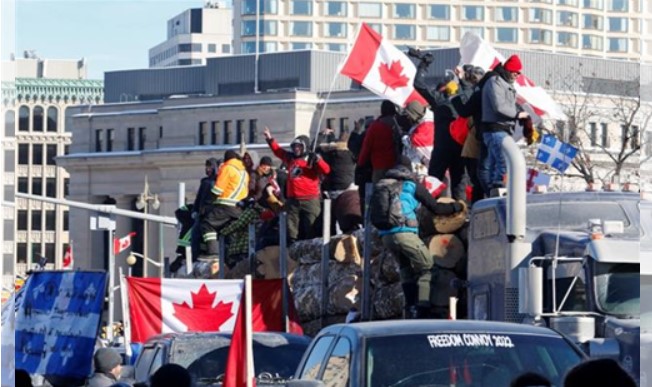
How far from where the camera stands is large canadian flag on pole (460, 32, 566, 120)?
2362cm

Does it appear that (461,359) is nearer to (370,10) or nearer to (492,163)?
(492,163)

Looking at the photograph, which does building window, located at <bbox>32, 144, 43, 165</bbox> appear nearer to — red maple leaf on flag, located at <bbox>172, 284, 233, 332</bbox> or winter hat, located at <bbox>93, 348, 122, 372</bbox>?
red maple leaf on flag, located at <bbox>172, 284, 233, 332</bbox>

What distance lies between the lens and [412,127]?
67.1 ft

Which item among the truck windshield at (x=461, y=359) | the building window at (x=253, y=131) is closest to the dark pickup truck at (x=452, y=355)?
the truck windshield at (x=461, y=359)

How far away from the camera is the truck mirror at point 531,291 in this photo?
523 inches

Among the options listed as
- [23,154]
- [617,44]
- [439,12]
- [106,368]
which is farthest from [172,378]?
[617,44]

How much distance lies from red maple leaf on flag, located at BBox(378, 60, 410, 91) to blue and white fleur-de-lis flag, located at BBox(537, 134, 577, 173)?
368 cm

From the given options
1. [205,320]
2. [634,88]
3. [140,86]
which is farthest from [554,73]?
[205,320]

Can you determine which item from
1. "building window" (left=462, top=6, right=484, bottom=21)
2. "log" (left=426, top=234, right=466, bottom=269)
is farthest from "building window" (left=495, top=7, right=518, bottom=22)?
"log" (left=426, top=234, right=466, bottom=269)

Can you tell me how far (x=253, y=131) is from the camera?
12925 centimetres

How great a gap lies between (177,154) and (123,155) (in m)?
7.72

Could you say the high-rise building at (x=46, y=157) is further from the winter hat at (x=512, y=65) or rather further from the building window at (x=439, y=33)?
the winter hat at (x=512, y=65)

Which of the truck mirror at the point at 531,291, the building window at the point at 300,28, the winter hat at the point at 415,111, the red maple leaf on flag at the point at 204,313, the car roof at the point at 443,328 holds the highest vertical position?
the building window at the point at 300,28

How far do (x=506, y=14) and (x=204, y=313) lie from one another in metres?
168
